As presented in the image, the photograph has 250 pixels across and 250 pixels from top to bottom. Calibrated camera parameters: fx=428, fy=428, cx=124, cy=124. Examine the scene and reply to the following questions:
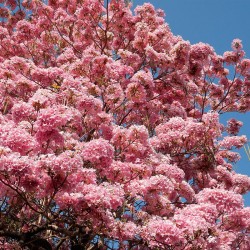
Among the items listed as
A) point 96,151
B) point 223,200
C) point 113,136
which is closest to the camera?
point 96,151

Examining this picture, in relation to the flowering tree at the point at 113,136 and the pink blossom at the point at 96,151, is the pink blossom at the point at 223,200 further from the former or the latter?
the pink blossom at the point at 96,151

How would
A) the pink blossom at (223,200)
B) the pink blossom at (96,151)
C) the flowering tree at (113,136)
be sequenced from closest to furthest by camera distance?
1. the flowering tree at (113,136)
2. the pink blossom at (96,151)
3. the pink blossom at (223,200)

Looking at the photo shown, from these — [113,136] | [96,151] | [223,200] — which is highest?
[113,136]

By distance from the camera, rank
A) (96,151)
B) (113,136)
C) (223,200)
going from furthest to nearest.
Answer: (113,136) → (223,200) → (96,151)

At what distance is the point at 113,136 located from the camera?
8.24 m

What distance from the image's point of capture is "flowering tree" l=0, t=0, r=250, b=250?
595cm

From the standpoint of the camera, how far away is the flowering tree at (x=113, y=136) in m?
5.95

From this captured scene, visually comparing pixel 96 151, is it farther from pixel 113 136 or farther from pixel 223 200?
pixel 223 200

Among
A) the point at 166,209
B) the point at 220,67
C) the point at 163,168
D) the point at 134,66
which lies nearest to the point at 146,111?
the point at 134,66

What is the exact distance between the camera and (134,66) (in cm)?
1169

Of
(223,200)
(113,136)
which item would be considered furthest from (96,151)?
(223,200)

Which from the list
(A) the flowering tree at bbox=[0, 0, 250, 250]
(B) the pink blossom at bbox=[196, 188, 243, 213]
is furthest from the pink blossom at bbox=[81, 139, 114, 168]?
(B) the pink blossom at bbox=[196, 188, 243, 213]

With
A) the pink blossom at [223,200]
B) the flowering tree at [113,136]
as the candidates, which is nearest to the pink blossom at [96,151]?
the flowering tree at [113,136]

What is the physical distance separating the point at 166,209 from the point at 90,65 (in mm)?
4400
